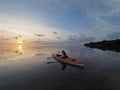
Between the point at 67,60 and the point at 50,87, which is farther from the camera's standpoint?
the point at 67,60

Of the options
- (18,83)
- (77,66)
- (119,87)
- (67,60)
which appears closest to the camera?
(119,87)

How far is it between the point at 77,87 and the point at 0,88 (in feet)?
32.5

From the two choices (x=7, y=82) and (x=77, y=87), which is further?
(x=7, y=82)

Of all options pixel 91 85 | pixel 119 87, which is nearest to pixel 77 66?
pixel 91 85

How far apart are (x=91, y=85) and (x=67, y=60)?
13.8 meters

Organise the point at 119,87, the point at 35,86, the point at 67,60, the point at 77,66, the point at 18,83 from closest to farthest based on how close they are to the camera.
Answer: the point at 119,87 → the point at 35,86 → the point at 18,83 → the point at 77,66 → the point at 67,60

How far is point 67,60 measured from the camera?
94.7 ft

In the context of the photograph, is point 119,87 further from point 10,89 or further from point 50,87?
point 10,89

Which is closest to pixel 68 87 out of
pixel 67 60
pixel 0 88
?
pixel 0 88

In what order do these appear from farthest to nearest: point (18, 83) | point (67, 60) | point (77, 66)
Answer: point (67, 60) → point (77, 66) → point (18, 83)

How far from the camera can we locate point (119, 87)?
1427 cm

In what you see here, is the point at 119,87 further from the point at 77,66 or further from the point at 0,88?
the point at 0,88

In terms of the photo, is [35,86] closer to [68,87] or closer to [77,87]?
[68,87]

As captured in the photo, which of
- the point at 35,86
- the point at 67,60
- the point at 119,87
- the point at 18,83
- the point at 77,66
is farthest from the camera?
the point at 67,60
